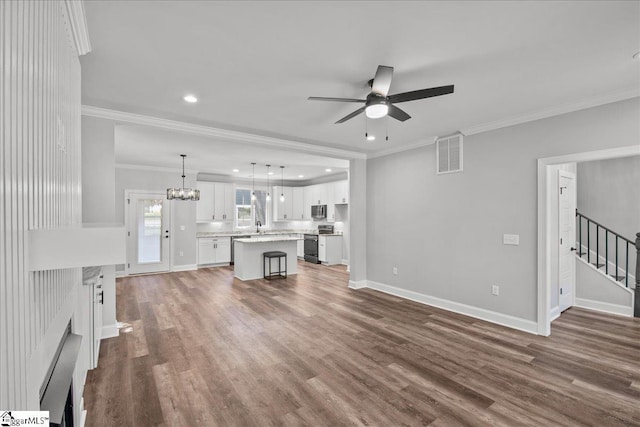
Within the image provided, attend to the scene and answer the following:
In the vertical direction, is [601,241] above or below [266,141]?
below

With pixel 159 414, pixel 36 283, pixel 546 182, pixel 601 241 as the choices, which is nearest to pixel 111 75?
pixel 36 283

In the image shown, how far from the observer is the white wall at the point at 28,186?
2.66 feet

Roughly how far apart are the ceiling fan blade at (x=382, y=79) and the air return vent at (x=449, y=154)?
8.30 ft

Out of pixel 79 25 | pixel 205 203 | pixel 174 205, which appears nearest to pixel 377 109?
pixel 79 25

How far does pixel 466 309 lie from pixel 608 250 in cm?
308

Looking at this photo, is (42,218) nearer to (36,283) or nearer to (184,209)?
(36,283)

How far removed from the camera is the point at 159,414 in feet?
7.38

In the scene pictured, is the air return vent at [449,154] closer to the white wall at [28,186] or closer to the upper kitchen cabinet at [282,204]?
the white wall at [28,186]

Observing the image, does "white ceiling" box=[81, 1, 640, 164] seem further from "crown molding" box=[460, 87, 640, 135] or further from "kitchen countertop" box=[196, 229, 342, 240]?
"kitchen countertop" box=[196, 229, 342, 240]

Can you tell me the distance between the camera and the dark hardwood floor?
2.25 m

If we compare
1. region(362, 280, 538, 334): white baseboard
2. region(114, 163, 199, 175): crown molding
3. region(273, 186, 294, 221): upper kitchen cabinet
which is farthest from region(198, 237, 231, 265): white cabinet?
region(362, 280, 538, 334): white baseboard

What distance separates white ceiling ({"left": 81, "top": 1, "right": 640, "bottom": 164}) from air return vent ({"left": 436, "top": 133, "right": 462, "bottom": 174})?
33.6 inches

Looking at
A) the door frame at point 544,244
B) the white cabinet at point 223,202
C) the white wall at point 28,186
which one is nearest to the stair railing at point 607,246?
the door frame at point 544,244

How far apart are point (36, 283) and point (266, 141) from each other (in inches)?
157
